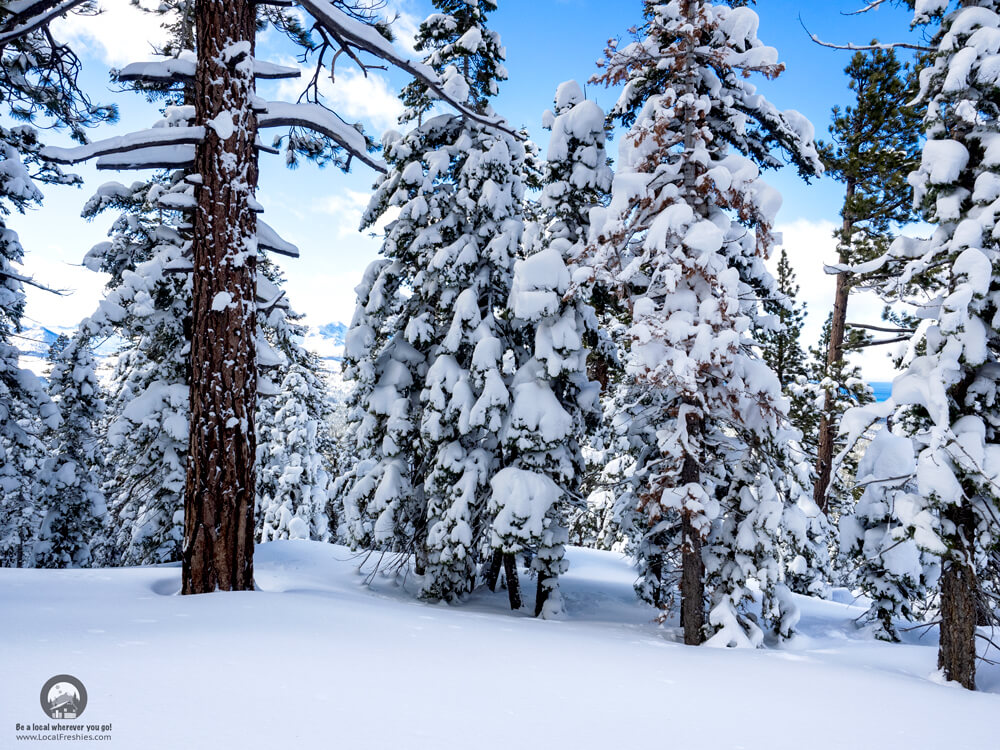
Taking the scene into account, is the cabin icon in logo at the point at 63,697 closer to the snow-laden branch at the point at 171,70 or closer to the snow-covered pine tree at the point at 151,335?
the snow-laden branch at the point at 171,70

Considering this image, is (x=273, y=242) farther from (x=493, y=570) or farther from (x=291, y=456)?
(x=291, y=456)

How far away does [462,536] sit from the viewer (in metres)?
10.6

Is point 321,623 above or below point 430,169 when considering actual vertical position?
below

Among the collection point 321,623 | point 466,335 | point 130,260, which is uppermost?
point 130,260

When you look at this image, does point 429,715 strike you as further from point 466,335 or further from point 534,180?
point 534,180

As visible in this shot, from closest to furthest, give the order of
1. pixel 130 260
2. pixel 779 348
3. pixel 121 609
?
pixel 121 609 → pixel 130 260 → pixel 779 348

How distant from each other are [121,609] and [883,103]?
19.8 meters

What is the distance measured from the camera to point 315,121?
21.2 feet

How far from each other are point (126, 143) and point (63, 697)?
505 centimetres

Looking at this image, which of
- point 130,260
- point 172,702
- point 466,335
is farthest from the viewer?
point 130,260

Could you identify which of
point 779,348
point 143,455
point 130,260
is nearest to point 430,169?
point 130,260

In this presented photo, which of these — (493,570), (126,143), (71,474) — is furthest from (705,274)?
(71,474)

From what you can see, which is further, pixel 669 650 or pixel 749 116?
pixel 749 116

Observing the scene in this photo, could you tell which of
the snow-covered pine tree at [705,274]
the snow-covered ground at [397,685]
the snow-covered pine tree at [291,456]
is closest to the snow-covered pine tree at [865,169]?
the snow-covered pine tree at [705,274]
